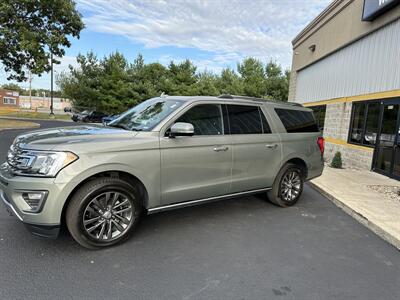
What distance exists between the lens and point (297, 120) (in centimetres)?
538

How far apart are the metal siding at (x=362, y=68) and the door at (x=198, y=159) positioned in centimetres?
701

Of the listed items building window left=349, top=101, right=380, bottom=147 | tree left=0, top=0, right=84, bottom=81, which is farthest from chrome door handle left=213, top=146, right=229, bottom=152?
tree left=0, top=0, right=84, bottom=81

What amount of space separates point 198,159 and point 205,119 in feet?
2.06

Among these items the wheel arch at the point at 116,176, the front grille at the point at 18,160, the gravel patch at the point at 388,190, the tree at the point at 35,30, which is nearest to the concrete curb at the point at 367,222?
the gravel patch at the point at 388,190

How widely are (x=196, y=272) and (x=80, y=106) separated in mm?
38313

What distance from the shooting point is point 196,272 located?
2.97 meters

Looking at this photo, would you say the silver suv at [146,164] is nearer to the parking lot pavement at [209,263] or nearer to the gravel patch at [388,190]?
the parking lot pavement at [209,263]

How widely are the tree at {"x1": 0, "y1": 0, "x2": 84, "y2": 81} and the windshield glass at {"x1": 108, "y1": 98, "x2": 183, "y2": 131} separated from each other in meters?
13.7

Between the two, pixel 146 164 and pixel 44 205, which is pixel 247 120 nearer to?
pixel 146 164

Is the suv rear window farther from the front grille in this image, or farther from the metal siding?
the metal siding

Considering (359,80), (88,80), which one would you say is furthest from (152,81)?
(359,80)

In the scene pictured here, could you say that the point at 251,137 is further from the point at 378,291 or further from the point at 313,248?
the point at 378,291

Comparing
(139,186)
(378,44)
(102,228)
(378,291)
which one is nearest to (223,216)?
(139,186)

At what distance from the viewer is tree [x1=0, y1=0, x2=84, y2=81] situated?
15.1m
